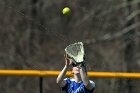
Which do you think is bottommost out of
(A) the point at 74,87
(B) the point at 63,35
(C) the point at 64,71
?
(A) the point at 74,87

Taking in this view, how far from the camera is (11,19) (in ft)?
62.2

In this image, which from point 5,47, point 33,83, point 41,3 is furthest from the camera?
point 41,3

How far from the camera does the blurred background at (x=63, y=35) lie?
17703mm

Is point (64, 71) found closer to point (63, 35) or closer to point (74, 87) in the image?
point (74, 87)

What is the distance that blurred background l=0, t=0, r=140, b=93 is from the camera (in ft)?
58.1

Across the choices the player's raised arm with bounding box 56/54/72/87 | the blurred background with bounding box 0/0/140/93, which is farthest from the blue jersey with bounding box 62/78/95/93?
the blurred background with bounding box 0/0/140/93

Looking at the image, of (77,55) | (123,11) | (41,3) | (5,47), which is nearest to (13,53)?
(5,47)

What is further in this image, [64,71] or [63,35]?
[63,35]

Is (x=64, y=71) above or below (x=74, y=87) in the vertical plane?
above

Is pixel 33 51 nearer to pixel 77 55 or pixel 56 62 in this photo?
pixel 56 62

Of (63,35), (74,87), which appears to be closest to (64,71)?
(74,87)

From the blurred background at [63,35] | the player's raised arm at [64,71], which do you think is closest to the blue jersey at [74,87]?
the player's raised arm at [64,71]

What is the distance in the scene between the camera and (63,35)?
18094 mm

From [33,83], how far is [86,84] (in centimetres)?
1013
